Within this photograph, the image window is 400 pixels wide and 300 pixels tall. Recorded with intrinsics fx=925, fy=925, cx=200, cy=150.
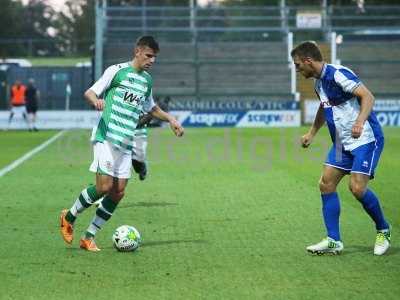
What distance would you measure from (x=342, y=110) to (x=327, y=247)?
1.32 metres

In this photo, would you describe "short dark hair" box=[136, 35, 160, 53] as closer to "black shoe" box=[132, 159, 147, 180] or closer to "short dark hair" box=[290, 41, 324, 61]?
"short dark hair" box=[290, 41, 324, 61]

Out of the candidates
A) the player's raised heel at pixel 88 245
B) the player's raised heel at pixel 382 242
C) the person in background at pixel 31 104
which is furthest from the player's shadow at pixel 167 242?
the person in background at pixel 31 104

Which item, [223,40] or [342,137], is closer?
[342,137]

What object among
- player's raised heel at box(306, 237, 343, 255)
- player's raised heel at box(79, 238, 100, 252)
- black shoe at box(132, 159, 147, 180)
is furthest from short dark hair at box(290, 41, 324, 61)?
black shoe at box(132, 159, 147, 180)

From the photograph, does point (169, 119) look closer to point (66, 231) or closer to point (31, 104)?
point (66, 231)

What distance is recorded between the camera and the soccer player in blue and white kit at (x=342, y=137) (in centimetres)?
875

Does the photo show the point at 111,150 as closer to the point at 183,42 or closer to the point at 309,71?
the point at 309,71

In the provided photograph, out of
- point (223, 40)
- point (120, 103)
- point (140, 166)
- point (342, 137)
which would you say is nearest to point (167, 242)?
point (120, 103)

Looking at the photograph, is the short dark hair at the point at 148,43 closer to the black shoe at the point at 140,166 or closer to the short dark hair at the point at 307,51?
the short dark hair at the point at 307,51

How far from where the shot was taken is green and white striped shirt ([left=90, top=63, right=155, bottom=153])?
9.09m

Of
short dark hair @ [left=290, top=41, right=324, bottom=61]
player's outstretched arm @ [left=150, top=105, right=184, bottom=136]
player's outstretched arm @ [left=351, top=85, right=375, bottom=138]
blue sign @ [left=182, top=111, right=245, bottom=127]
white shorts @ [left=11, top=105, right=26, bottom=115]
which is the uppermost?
short dark hair @ [left=290, top=41, right=324, bottom=61]

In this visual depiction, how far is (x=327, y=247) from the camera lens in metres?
8.83

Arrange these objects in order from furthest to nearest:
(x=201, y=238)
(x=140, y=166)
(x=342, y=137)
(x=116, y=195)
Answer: (x=140, y=166) < (x=201, y=238) < (x=116, y=195) < (x=342, y=137)

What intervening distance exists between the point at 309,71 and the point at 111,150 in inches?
81.8
